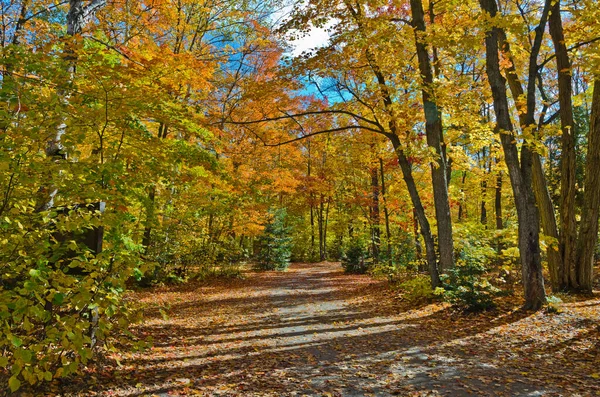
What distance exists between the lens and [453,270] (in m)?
8.13

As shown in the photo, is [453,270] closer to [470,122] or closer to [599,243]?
[470,122]

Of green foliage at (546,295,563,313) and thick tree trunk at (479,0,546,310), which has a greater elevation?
thick tree trunk at (479,0,546,310)

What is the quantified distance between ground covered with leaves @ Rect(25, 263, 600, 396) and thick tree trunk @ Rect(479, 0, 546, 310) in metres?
0.53

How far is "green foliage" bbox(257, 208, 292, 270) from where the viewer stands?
18922 mm

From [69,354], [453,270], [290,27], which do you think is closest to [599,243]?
[453,270]

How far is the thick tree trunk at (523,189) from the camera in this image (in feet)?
23.0

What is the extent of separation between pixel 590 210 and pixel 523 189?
340 centimetres

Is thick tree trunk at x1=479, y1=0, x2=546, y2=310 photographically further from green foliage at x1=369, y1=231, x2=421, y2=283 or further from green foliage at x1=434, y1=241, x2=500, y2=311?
green foliage at x1=369, y1=231, x2=421, y2=283

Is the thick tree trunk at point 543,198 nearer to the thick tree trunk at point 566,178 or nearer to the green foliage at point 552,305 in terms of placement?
the thick tree trunk at point 566,178

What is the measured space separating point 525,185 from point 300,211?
21656mm

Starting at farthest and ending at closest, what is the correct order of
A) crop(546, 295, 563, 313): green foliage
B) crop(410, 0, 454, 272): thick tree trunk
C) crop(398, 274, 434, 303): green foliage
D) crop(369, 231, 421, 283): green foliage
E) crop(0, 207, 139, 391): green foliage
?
crop(369, 231, 421, 283): green foliage → crop(398, 274, 434, 303): green foliage → crop(410, 0, 454, 272): thick tree trunk → crop(546, 295, 563, 313): green foliage → crop(0, 207, 139, 391): green foliage

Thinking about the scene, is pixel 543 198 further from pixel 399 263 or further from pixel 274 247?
pixel 274 247

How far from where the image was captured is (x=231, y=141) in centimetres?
1775

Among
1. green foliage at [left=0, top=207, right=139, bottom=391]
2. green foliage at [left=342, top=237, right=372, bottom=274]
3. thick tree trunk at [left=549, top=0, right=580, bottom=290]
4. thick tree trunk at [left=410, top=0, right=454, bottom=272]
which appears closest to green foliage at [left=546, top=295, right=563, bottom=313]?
thick tree trunk at [left=410, top=0, right=454, bottom=272]
